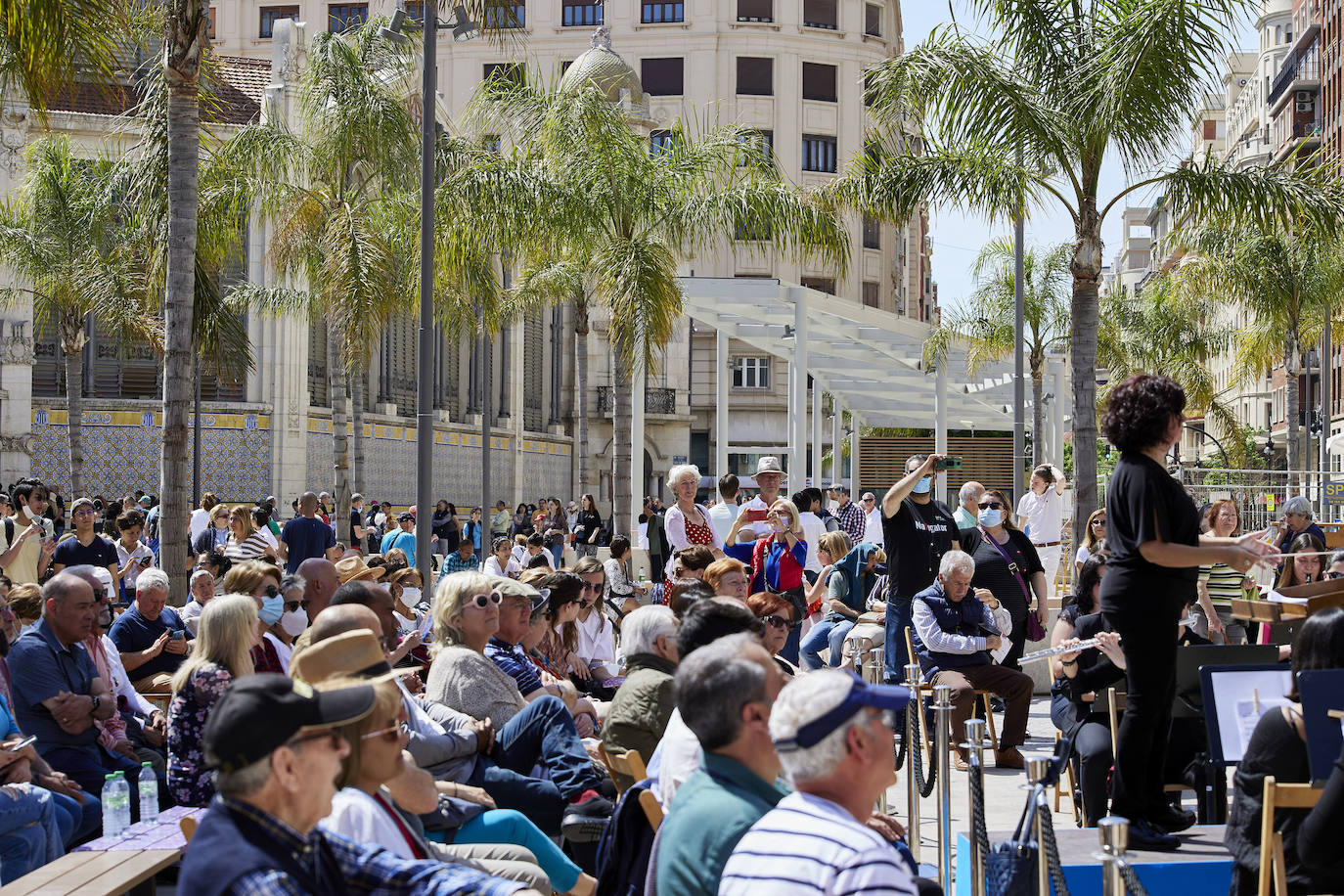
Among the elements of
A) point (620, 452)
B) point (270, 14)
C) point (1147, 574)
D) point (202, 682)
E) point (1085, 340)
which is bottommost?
point (202, 682)

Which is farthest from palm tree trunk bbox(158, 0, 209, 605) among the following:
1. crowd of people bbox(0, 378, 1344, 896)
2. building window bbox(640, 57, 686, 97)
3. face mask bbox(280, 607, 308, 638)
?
building window bbox(640, 57, 686, 97)

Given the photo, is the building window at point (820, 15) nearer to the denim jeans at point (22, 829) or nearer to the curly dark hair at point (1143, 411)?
the curly dark hair at point (1143, 411)

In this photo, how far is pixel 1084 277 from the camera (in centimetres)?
1570

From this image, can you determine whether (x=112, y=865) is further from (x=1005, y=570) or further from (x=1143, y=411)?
(x=1005, y=570)

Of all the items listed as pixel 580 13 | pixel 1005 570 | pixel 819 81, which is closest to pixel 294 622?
pixel 1005 570

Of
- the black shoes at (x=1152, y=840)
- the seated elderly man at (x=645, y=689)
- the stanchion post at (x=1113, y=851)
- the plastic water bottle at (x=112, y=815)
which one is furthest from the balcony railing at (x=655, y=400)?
the stanchion post at (x=1113, y=851)

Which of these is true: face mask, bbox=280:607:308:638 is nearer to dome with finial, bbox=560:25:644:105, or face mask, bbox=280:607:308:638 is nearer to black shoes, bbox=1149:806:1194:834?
black shoes, bbox=1149:806:1194:834

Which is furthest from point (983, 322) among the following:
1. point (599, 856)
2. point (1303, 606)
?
point (599, 856)

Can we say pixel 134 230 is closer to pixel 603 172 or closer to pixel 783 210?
pixel 603 172

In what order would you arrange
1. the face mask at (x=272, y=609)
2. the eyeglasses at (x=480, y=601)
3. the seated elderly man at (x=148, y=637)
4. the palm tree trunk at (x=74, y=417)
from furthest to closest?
the palm tree trunk at (x=74, y=417) < the face mask at (x=272, y=609) < the seated elderly man at (x=148, y=637) < the eyeglasses at (x=480, y=601)

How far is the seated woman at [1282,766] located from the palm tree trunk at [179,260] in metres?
8.78

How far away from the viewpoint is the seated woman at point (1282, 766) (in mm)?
5145

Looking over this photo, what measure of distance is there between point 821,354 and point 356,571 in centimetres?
1924

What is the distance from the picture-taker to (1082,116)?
15570 millimetres
